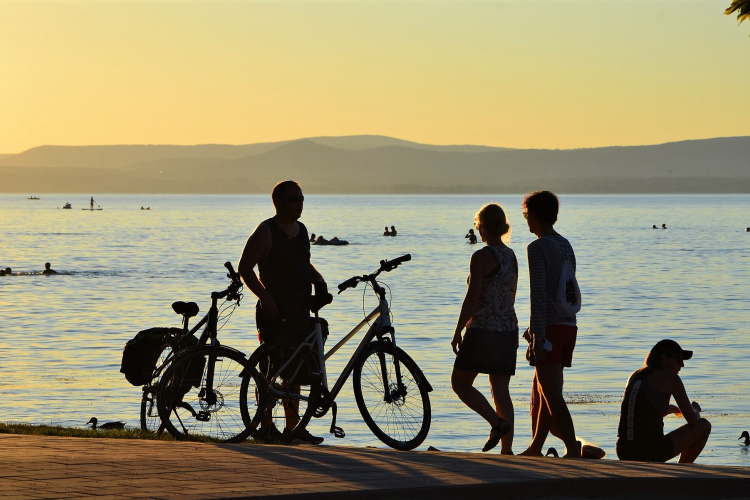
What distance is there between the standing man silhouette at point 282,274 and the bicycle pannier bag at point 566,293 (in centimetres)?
187

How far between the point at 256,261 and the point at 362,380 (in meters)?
1.24

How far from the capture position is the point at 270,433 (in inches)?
350

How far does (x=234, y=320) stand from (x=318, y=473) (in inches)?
750

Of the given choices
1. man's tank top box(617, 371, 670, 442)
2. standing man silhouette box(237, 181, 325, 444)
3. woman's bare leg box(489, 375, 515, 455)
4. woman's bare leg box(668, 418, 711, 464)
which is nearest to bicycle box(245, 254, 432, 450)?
standing man silhouette box(237, 181, 325, 444)

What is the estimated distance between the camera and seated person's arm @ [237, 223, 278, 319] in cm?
888

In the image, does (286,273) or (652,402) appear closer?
(652,402)

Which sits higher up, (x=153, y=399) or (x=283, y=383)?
(x=283, y=383)

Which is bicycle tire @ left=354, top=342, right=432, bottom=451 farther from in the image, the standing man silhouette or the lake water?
the lake water

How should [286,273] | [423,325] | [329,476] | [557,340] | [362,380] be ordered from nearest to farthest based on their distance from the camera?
[329,476] → [557,340] → [362,380] → [286,273] → [423,325]

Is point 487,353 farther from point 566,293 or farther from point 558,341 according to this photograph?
point 566,293

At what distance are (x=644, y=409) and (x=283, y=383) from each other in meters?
2.78

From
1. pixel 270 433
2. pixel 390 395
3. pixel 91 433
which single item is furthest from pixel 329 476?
pixel 91 433

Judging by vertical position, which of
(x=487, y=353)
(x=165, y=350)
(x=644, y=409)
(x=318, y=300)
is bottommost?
(x=644, y=409)

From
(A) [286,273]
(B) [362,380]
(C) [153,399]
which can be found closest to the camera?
(B) [362,380]
